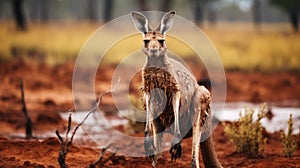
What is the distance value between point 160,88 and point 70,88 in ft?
35.5

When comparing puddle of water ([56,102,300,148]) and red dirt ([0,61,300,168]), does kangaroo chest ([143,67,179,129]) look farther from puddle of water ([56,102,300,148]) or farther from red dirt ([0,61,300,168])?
puddle of water ([56,102,300,148])

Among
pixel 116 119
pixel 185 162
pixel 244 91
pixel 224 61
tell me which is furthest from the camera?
pixel 224 61

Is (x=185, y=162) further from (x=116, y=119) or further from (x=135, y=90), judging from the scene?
(x=135, y=90)

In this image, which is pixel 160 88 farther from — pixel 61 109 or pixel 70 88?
pixel 70 88

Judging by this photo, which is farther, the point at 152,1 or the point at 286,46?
the point at 152,1

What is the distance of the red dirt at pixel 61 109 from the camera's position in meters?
6.79

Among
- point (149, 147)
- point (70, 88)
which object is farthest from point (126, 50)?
point (149, 147)

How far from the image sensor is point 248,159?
7.98 m

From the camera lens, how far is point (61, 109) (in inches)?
518

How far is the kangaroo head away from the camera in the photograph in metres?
5.40

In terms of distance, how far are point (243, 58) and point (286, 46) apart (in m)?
2.88

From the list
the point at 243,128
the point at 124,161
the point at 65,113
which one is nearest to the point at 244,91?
the point at 65,113

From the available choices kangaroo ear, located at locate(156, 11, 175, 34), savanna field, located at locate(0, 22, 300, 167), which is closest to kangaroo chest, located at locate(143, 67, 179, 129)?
kangaroo ear, located at locate(156, 11, 175, 34)

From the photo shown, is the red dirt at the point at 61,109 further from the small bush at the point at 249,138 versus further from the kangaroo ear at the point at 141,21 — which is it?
the kangaroo ear at the point at 141,21
